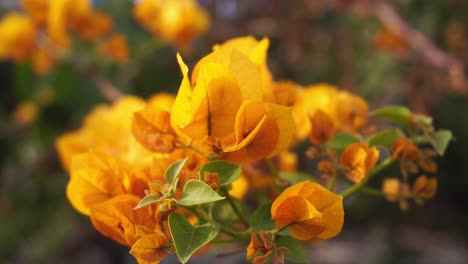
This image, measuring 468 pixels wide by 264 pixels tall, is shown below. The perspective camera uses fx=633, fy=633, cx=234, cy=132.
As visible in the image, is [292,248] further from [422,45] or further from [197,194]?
[422,45]

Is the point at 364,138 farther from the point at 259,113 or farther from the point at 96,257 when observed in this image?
the point at 96,257

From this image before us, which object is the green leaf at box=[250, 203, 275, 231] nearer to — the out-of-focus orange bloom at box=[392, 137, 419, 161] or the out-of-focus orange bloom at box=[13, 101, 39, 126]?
the out-of-focus orange bloom at box=[392, 137, 419, 161]

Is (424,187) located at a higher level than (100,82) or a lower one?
higher

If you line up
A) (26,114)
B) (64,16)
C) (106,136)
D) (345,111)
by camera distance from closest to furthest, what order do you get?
(345,111), (106,136), (64,16), (26,114)

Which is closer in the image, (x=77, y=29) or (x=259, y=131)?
(x=259, y=131)

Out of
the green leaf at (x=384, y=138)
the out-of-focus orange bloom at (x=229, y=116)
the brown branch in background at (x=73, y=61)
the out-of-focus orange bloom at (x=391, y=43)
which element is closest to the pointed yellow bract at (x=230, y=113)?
the out-of-focus orange bloom at (x=229, y=116)

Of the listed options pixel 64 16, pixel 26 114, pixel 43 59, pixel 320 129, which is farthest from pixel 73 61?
pixel 320 129

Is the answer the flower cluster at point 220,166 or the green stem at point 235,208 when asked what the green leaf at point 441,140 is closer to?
the flower cluster at point 220,166

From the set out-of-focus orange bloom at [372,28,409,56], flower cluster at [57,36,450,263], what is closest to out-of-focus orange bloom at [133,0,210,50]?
out-of-focus orange bloom at [372,28,409,56]

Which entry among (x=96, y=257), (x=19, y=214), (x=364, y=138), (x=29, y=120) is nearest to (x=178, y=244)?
(x=364, y=138)
